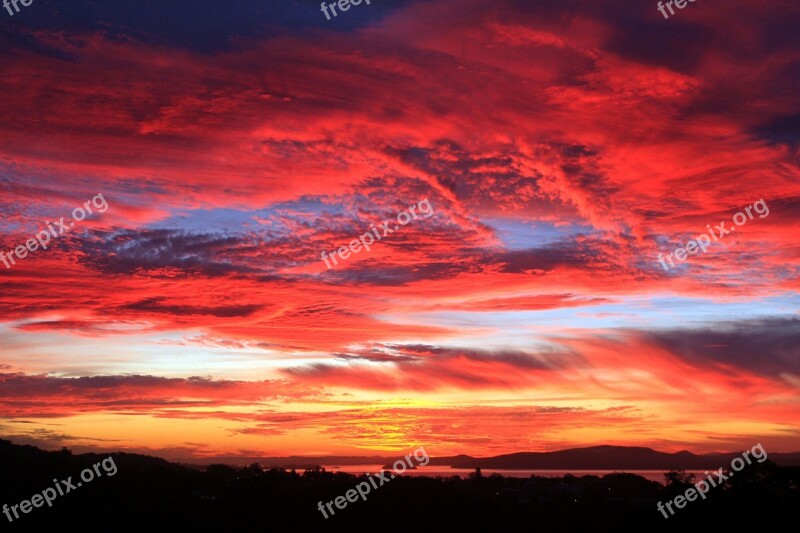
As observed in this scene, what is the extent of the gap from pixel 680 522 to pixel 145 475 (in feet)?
183

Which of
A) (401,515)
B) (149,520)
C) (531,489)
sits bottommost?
(531,489)

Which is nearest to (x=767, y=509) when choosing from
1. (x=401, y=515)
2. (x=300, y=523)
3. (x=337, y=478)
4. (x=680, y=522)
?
(x=680, y=522)

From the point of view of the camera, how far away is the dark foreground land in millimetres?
62719

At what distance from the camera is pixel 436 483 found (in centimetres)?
9100

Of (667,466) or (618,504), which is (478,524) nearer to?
(618,504)

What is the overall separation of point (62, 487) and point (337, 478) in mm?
36741

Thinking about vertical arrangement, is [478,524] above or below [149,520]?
below

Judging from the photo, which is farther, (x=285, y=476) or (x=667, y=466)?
(x=667, y=466)

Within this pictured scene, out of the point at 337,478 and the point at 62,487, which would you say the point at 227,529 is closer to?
the point at 62,487

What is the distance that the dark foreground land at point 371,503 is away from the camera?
62719mm

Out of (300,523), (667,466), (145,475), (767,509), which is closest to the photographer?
(767,509)

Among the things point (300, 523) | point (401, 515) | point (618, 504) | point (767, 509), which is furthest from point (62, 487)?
point (767, 509)

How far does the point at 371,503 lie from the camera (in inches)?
3145

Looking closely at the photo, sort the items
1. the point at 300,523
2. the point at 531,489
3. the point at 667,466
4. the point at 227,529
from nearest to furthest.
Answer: the point at 227,529
the point at 300,523
the point at 531,489
the point at 667,466
